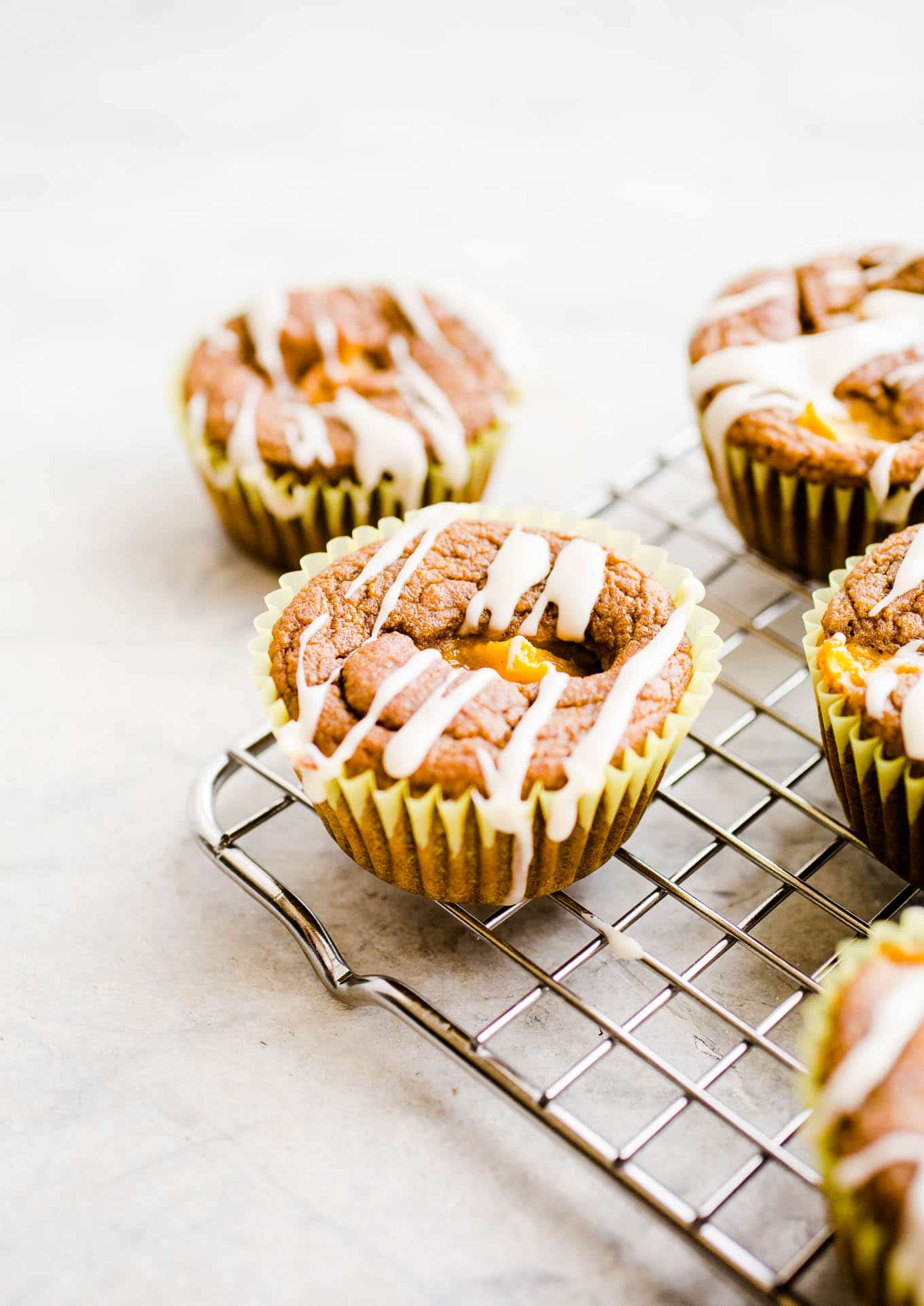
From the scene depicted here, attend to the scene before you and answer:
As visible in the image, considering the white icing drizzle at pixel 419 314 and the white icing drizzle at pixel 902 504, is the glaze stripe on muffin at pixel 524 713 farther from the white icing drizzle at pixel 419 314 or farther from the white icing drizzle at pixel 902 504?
the white icing drizzle at pixel 419 314

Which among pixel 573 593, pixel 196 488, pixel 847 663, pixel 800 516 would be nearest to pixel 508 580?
pixel 573 593

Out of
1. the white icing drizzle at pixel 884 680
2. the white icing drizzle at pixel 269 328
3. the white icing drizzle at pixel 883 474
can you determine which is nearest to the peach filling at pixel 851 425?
the white icing drizzle at pixel 883 474

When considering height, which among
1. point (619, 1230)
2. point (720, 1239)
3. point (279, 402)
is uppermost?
point (279, 402)

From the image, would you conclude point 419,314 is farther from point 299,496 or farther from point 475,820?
point 475,820

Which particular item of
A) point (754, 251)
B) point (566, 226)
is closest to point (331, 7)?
point (566, 226)

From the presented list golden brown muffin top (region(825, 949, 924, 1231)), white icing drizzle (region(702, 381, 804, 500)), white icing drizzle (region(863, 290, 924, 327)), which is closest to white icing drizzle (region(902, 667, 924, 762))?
golden brown muffin top (region(825, 949, 924, 1231))

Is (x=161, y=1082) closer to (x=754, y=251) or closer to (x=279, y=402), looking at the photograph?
(x=279, y=402)
